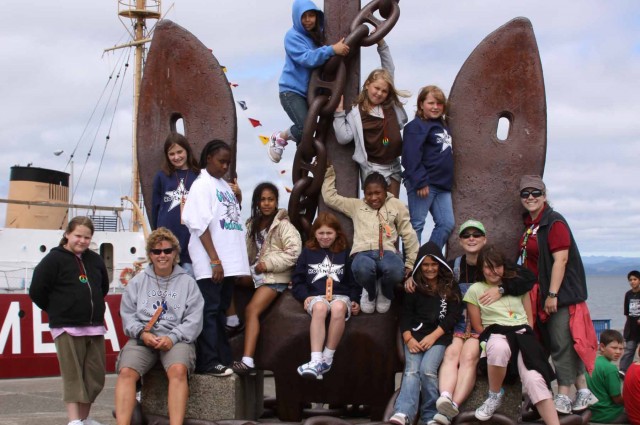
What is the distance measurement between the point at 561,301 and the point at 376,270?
1.09 meters

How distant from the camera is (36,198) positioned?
19.7 metres

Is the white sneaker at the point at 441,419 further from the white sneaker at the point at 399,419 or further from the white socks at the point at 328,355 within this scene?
the white socks at the point at 328,355

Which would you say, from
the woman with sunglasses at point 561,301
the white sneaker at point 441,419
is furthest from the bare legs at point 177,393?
the woman with sunglasses at point 561,301

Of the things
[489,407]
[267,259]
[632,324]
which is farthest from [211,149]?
[632,324]

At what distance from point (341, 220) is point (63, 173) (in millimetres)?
15596

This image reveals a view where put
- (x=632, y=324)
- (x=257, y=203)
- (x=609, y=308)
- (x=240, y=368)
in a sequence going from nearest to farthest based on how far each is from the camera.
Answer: (x=240, y=368) → (x=257, y=203) → (x=632, y=324) → (x=609, y=308)

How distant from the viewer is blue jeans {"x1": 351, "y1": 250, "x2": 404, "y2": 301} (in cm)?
514

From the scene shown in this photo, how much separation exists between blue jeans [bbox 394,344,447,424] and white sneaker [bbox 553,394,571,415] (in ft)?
2.44

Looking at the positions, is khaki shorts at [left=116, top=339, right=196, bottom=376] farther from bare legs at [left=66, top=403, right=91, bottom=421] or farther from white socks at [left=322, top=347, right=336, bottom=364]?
white socks at [left=322, top=347, right=336, bottom=364]

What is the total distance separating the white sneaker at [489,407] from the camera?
4.90 m

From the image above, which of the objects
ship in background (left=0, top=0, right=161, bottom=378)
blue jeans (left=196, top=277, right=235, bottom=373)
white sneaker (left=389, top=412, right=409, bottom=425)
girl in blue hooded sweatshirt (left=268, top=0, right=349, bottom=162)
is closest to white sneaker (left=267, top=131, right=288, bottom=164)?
girl in blue hooded sweatshirt (left=268, top=0, right=349, bottom=162)

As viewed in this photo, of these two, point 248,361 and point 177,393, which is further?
point 248,361

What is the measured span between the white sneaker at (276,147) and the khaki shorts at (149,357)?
1.43m

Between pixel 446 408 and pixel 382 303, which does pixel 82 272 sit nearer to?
pixel 382 303
